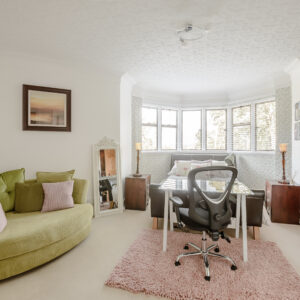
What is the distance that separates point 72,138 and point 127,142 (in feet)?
4.29

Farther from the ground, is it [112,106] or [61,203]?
[112,106]

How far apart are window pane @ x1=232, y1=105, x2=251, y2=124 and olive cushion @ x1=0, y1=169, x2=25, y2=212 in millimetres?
5132

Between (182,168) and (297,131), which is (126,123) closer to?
(182,168)

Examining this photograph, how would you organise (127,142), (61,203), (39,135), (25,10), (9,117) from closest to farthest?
(25,10)
(61,203)
(9,117)
(39,135)
(127,142)

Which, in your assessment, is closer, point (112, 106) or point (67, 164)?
point (67, 164)

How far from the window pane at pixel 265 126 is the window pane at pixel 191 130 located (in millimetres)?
1540

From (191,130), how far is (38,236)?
15.6 ft

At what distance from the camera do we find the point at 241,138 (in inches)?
207

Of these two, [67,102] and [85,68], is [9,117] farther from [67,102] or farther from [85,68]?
[85,68]

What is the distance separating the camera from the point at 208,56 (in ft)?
10.5

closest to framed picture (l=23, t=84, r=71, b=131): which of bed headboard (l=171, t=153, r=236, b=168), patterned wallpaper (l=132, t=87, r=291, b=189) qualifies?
patterned wallpaper (l=132, t=87, r=291, b=189)

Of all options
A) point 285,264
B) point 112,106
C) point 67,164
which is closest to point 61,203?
point 67,164

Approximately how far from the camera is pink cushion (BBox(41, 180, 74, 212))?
261 cm

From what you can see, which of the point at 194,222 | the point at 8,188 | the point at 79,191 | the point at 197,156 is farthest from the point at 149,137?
the point at 194,222
